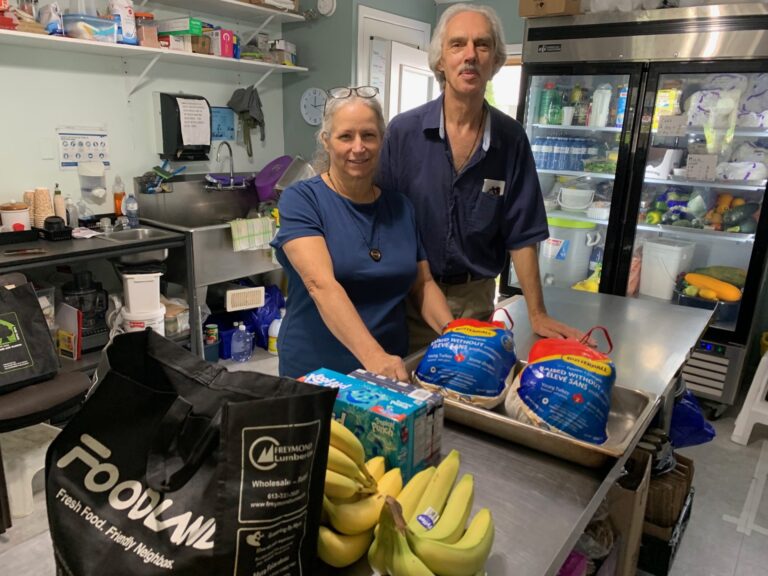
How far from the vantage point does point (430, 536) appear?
78cm

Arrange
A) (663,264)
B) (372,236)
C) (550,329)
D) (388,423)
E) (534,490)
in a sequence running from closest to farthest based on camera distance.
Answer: (388,423)
(534,490)
(372,236)
(550,329)
(663,264)

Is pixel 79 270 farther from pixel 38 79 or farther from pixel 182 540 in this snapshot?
pixel 182 540

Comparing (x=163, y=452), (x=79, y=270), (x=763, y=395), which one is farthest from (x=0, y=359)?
(x=763, y=395)

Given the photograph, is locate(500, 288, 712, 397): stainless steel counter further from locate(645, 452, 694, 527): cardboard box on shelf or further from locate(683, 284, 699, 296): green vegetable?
locate(683, 284, 699, 296): green vegetable

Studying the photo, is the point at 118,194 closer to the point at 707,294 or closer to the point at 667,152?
the point at 667,152

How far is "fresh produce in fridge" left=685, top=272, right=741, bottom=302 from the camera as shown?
3.20m

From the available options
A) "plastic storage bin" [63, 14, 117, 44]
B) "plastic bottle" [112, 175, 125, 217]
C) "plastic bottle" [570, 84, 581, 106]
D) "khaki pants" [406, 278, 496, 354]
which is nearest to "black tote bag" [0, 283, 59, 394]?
"plastic bottle" [112, 175, 125, 217]

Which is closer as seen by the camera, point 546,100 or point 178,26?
point 178,26

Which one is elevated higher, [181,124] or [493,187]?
[181,124]

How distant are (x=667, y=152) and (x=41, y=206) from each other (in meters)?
3.36

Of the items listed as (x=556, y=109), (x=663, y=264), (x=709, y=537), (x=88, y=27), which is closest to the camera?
(x=709, y=537)

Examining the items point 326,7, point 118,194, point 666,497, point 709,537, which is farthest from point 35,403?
point 326,7

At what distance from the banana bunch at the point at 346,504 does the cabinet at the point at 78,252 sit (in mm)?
2199

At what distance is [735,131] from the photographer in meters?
3.10
